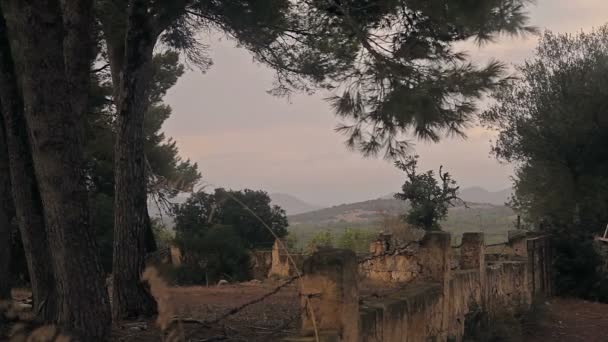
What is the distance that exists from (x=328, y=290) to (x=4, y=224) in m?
3.59

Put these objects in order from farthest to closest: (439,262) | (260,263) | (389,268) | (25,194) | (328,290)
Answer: (260,263), (389,268), (439,262), (25,194), (328,290)

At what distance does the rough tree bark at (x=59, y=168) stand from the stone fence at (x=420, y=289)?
6.65 feet

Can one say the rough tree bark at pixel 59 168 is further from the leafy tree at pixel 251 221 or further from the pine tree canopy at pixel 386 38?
the leafy tree at pixel 251 221

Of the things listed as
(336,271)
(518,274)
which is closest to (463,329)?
(518,274)

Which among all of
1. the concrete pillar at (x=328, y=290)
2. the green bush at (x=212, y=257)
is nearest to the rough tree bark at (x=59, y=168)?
the concrete pillar at (x=328, y=290)

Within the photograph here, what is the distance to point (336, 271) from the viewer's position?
4.51m

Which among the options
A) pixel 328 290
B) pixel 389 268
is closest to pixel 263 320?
pixel 328 290

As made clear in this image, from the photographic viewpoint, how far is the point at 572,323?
1245 centimetres

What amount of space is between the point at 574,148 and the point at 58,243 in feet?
59.2

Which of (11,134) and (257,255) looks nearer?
(11,134)

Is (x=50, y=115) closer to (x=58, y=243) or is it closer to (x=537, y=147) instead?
(x=58, y=243)

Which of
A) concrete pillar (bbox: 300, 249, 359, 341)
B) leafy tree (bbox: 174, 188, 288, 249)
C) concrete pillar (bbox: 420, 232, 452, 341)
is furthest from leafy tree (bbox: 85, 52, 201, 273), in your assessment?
concrete pillar (bbox: 300, 249, 359, 341)

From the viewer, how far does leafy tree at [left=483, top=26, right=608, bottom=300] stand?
19.5 meters

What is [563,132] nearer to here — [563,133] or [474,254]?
[563,133]
